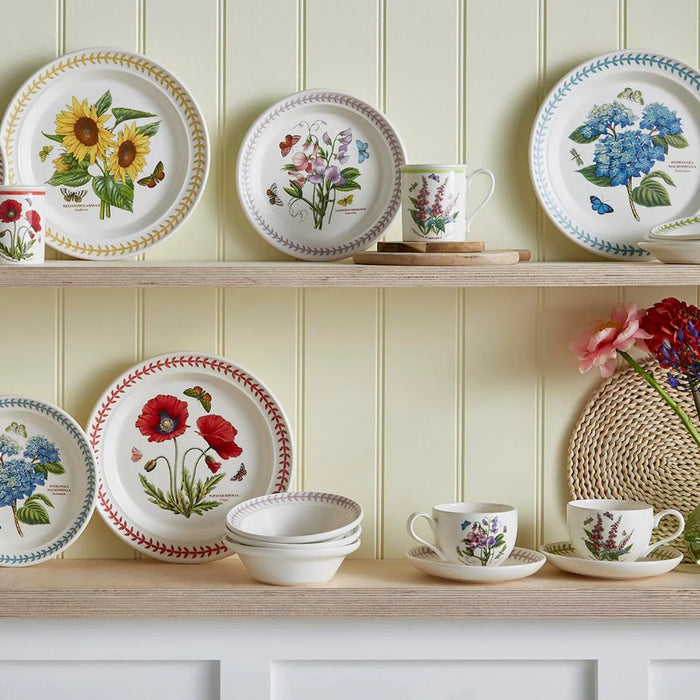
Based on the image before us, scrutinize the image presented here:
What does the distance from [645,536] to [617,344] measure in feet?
0.77

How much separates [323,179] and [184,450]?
0.40 meters

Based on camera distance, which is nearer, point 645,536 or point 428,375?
point 645,536

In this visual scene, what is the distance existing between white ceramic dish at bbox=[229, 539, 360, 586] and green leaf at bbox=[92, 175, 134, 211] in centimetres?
45

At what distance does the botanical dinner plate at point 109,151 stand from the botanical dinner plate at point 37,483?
0.76 ft

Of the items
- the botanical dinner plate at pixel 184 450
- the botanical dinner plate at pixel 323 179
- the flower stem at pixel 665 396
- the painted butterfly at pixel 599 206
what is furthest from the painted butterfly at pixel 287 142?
the flower stem at pixel 665 396

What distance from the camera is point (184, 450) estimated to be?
1319mm

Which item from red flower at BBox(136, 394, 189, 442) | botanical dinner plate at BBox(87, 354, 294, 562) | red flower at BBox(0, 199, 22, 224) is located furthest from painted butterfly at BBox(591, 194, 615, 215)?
red flower at BBox(0, 199, 22, 224)

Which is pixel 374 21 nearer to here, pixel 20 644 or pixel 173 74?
pixel 173 74

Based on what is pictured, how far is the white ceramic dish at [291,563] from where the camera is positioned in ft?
3.80

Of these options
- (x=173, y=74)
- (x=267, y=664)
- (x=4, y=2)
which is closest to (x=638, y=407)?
(x=267, y=664)

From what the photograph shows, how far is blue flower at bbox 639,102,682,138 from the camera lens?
4.29 ft

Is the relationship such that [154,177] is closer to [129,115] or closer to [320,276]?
[129,115]

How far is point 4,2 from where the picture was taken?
4.20 feet

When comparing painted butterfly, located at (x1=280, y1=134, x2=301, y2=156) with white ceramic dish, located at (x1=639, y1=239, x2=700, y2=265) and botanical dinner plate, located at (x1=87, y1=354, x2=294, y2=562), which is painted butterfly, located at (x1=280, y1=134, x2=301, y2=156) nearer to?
botanical dinner plate, located at (x1=87, y1=354, x2=294, y2=562)
